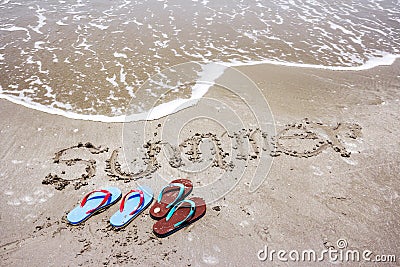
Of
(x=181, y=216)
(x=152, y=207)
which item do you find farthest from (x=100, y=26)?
(x=181, y=216)

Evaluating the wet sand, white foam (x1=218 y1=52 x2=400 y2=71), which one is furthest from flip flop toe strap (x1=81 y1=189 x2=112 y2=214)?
white foam (x1=218 y1=52 x2=400 y2=71)

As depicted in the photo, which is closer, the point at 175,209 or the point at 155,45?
the point at 175,209

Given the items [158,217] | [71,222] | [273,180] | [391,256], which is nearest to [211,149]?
[273,180]

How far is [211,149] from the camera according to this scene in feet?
15.2

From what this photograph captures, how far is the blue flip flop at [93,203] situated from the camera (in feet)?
11.4

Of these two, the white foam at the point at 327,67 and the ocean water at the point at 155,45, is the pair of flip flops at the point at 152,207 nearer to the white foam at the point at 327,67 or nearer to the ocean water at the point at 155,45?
the ocean water at the point at 155,45

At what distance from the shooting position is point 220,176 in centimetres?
416

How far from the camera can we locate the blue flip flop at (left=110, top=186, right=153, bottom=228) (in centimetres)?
345

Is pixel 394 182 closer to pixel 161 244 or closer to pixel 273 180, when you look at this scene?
pixel 273 180

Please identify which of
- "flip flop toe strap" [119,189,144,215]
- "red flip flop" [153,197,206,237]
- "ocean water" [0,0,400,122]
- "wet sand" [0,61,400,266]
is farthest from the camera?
"ocean water" [0,0,400,122]

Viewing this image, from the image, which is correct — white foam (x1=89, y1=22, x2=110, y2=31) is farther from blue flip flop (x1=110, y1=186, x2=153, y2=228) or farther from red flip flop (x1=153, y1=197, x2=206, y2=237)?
red flip flop (x1=153, y1=197, x2=206, y2=237)

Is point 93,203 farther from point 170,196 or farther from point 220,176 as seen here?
point 220,176

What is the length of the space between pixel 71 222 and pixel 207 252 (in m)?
1.75

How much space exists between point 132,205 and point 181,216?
0.69m
